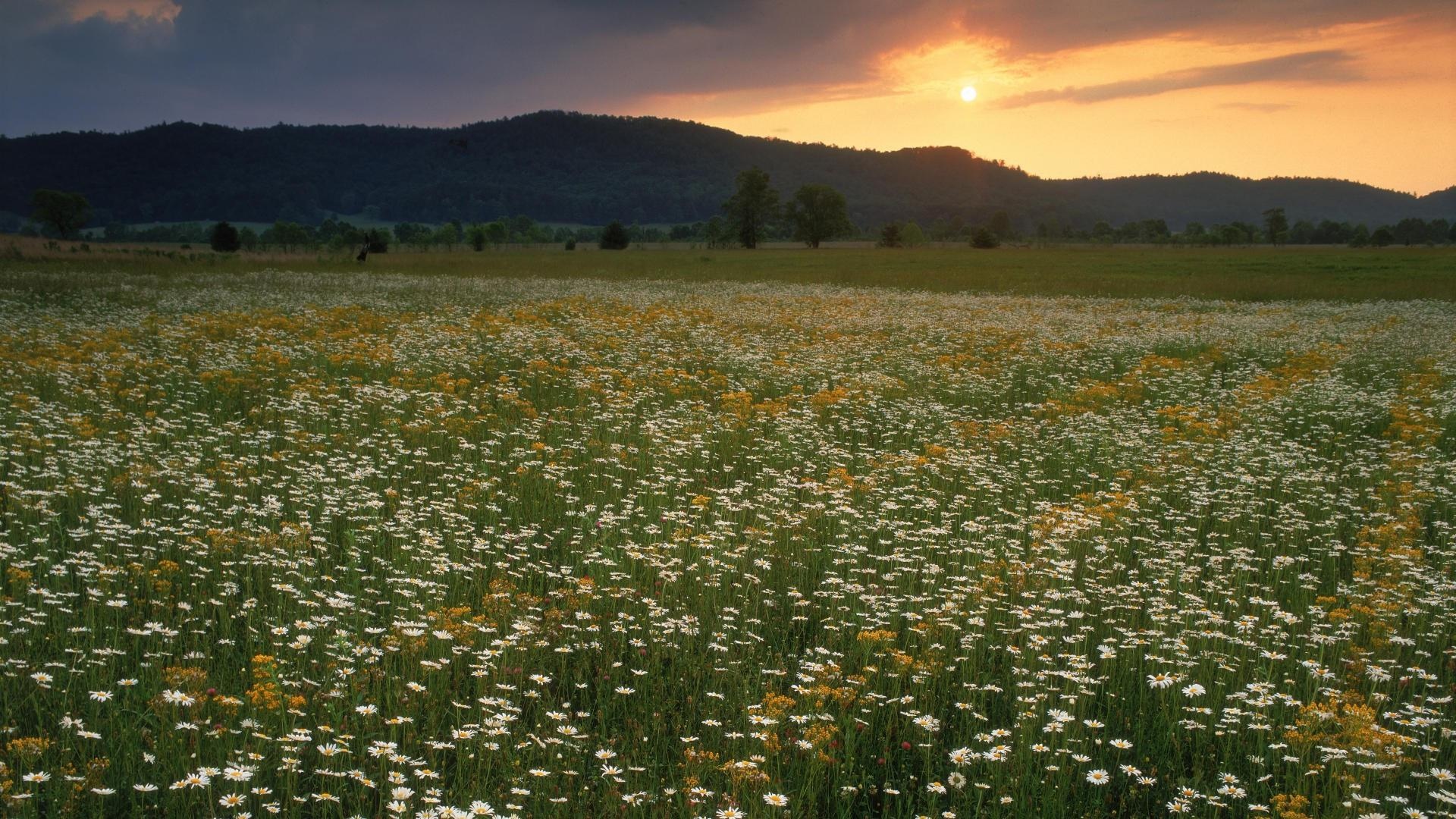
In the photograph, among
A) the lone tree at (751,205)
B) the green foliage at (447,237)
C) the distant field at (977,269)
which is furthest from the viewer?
the green foliage at (447,237)

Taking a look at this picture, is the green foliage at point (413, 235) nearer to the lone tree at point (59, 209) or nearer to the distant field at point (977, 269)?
the lone tree at point (59, 209)

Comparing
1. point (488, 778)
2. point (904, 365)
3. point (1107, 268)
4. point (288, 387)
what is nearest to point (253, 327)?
point (288, 387)

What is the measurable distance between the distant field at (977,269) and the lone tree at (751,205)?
54.4 metres

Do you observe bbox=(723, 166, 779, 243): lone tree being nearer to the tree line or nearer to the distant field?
the tree line

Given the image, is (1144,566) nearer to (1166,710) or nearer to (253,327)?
(1166,710)

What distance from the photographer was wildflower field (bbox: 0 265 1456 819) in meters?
3.94

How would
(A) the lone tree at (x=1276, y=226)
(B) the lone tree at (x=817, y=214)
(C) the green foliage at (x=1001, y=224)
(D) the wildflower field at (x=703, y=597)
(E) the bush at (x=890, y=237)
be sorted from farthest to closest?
(C) the green foliage at (x=1001, y=224)
(A) the lone tree at (x=1276, y=226)
(B) the lone tree at (x=817, y=214)
(E) the bush at (x=890, y=237)
(D) the wildflower field at (x=703, y=597)

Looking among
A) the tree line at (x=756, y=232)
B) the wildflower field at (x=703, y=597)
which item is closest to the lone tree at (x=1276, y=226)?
the tree line at (x=756, y=232)

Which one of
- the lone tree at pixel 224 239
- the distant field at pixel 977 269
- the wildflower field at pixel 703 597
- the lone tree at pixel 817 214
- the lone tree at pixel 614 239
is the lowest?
the wildflower field at pixel 703 597

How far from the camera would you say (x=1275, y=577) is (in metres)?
6.77

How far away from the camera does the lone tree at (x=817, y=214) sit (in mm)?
122250

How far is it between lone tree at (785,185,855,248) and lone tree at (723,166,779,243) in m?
4.46

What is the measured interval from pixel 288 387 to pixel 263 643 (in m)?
8.07

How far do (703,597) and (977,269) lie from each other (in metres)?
49.9
